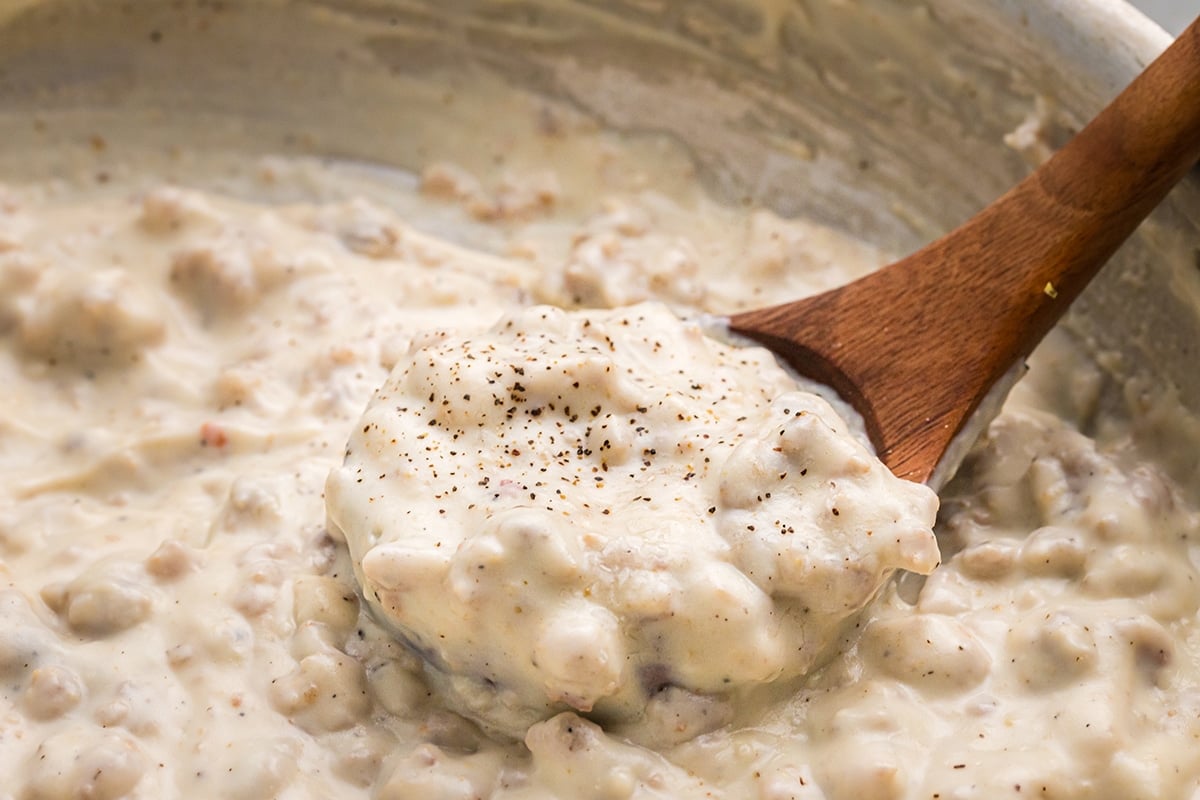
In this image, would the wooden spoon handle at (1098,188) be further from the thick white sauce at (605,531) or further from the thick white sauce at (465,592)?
the thick white sauce at (605,531)

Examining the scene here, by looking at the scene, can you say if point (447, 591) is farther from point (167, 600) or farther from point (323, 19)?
point (323, 19)

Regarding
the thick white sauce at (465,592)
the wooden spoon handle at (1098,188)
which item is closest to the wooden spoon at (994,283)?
the wooden spoon handle at (1098,188)

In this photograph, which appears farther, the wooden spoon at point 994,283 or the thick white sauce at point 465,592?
the wooden spoon at point 994,283

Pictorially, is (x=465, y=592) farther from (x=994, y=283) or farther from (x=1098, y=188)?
(x=1098, y=188)

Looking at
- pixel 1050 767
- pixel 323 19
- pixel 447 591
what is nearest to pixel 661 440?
pixel 447 591

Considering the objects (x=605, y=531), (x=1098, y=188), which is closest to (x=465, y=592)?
(x=605, y=531)

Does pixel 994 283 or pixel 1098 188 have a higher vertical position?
pixel 1098 188
